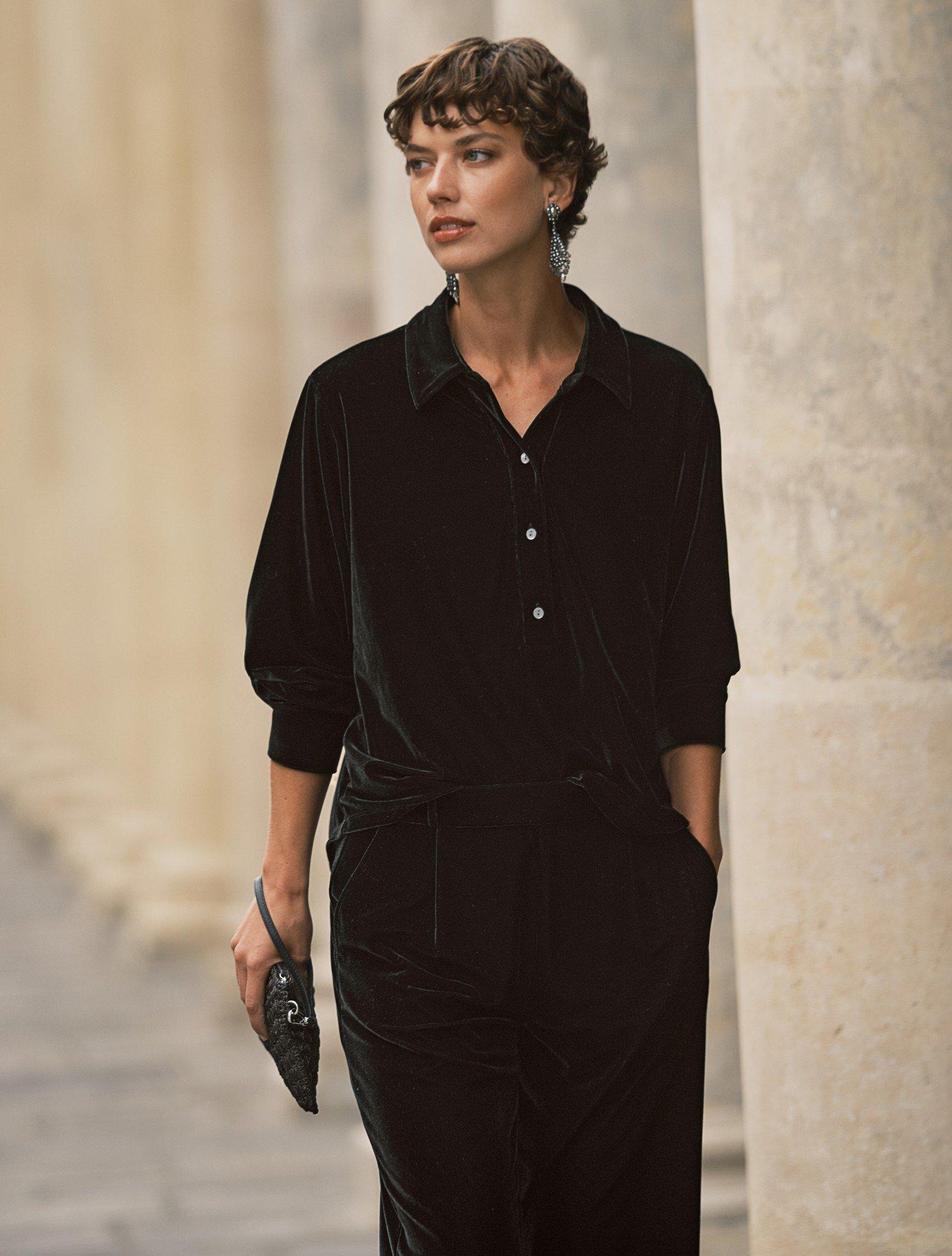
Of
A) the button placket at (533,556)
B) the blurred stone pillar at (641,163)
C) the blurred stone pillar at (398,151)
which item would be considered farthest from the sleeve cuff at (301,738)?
the blurred stone pillar at (398,151)

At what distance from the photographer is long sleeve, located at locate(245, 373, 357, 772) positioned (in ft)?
10.1

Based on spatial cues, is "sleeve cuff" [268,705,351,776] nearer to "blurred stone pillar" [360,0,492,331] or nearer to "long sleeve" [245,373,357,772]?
"long sleeve" [245,373,357,772]

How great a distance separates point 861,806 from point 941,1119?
61cm

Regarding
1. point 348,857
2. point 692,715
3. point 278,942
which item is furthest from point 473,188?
point 278,942

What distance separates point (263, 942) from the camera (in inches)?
121

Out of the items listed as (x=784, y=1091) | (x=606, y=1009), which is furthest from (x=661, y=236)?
(x=606, y=1009)

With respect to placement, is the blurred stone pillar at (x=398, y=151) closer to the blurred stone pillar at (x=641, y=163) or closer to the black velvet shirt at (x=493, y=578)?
the blurred stone pillar at (x=641, y=163)

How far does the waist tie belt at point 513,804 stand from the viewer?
292 centimetres

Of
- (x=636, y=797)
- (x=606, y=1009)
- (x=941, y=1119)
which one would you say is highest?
(x=636, y=797)

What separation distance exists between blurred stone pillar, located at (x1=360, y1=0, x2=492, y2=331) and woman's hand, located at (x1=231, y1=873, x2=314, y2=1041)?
3.70 metres

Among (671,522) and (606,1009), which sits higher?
(671,522)

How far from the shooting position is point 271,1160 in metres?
8.77

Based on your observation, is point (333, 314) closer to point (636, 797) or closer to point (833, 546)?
point (833, 546)

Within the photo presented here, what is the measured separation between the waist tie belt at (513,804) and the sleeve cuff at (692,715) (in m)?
0.22
